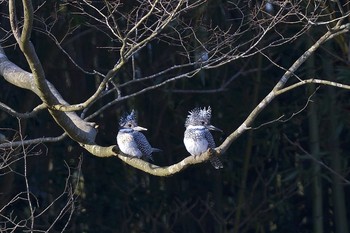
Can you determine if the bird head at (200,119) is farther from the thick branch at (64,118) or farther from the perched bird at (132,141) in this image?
the thick branch at (64,118)

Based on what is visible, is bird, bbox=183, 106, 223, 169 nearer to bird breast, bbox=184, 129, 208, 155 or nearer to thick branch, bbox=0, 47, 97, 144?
bird breast, bbox=184, 129, 208, 155

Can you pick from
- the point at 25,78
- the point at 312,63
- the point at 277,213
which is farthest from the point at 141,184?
the point at 25,78

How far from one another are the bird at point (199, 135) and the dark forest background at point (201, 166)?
1.53 metres

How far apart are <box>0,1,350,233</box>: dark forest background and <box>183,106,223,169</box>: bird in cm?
153

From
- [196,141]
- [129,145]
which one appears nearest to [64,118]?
[196,141]

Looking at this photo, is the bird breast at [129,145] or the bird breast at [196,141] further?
the bird breast at [129,145]

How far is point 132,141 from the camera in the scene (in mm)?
5285

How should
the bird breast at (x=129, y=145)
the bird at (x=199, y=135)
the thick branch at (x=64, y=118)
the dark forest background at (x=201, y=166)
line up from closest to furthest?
the thick branch at (x=64, y=118) < the bird at (x=199, y=135) < the bird breast at (x=129, y=145) < the dark forest background at (x=201, y=166)

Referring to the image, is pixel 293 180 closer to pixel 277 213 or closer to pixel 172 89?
pixel 277 213

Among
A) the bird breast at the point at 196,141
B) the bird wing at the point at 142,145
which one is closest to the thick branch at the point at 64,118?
the bird breast at the point at 196,141

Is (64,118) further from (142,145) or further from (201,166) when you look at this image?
(201,166)

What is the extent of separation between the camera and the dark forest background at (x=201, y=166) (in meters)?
6.76

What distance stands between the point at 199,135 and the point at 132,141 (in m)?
0.49

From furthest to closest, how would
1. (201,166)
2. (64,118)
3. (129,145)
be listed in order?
(201,166) → (129,145) → (64,118)
